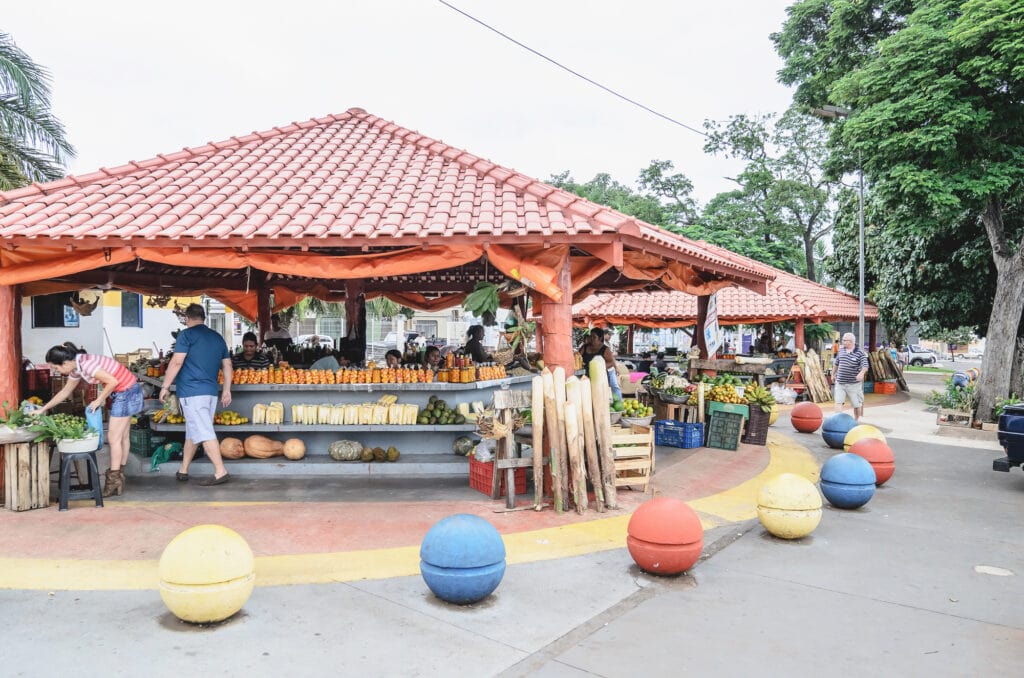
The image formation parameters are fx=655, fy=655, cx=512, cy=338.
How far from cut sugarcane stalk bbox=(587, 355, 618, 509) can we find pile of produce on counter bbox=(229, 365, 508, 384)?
241 centimetres

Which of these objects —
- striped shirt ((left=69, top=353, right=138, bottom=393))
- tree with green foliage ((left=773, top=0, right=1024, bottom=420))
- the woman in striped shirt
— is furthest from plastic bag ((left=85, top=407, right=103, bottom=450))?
tree with green foliage ((left=773, top=0, right=1024, bottom=420))

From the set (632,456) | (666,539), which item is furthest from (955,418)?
(666,539)

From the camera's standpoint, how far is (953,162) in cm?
1226

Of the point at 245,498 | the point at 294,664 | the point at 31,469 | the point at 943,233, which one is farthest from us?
the point at 943,233

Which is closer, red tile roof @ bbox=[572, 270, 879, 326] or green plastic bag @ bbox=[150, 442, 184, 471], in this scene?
green plastic bag @ bbox=[150, 442, 184, 471]

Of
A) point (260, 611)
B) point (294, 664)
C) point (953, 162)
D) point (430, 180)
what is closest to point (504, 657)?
point (294, 664)

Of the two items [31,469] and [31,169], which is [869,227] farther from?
[31,169]

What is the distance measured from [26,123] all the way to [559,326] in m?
17.7

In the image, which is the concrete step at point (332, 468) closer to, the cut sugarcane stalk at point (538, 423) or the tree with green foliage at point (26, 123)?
the cut sugarcane stalk at point (538, 423)

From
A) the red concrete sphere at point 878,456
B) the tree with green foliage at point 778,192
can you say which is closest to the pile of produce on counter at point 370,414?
the red concrete sphere at point 878,456

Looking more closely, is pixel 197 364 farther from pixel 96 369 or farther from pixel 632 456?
pixel 632 456

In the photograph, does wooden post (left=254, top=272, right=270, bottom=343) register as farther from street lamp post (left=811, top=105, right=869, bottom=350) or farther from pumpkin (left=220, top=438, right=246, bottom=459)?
street lamp post (left=811, top=105, right=869, bottom=350)

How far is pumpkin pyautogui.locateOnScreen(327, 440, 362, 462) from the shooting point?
869 centimetres

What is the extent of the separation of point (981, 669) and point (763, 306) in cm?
1774
